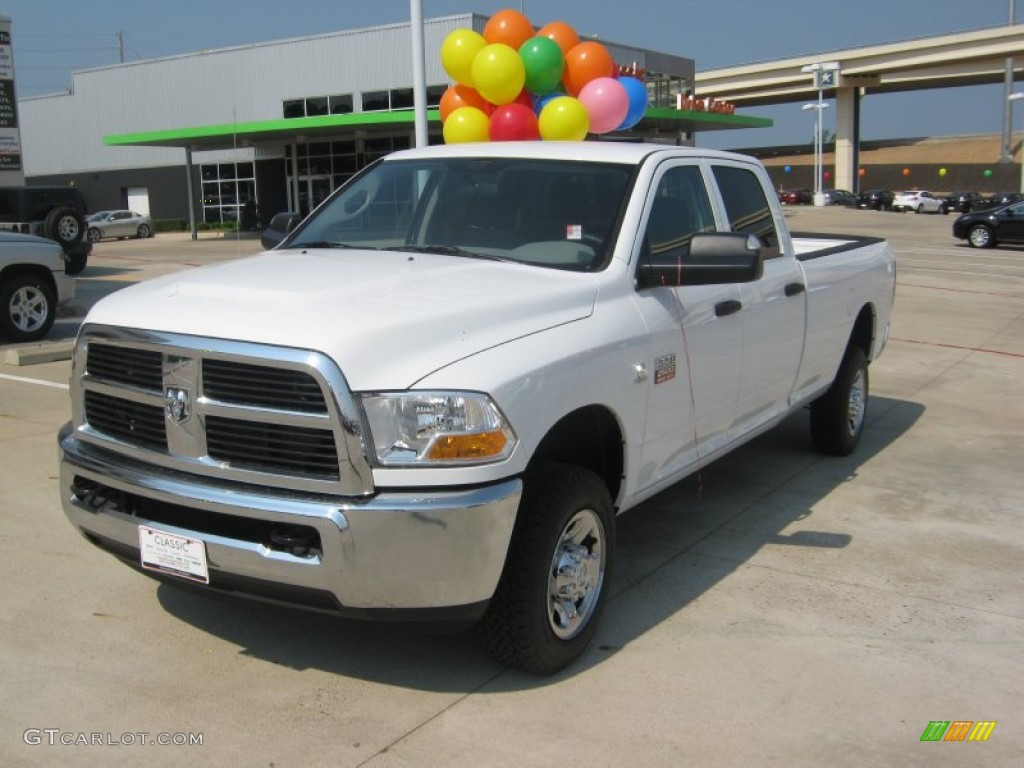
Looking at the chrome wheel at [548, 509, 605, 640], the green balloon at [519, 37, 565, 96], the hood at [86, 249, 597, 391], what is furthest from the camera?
the green balloon at [519, 37, 565, 96]

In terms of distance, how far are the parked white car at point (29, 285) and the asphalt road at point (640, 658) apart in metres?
5.53

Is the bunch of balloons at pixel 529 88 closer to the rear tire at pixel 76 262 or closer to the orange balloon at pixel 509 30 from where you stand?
the orange balloon at pixel 509 30

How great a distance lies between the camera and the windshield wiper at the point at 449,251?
456 cm

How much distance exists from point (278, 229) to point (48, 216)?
16.4 metres

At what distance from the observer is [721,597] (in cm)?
468

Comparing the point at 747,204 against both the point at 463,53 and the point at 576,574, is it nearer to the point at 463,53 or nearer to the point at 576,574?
the point at 576,574

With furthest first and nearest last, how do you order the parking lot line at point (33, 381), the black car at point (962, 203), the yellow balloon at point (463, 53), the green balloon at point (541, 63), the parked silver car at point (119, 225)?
the black car at point (962, 203) < the parked silver car at point (119, 225) < the yellow balloon at point (463, 53) < the green balloon at point (541, 63) < the parking lot line at point (33, 381)

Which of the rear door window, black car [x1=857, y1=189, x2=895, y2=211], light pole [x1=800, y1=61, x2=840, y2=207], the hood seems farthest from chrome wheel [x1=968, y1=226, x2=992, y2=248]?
light pole [x1=800, y1=61, x2=840, y2=207]

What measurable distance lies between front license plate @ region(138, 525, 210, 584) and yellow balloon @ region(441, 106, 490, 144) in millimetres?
11876

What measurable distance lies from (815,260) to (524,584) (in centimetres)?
356

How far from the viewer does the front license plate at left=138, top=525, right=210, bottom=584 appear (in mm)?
3494

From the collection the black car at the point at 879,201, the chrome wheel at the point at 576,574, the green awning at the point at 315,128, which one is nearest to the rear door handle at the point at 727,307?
the chrome wheel at the point at 576,574

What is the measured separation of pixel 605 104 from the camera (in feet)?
47.3

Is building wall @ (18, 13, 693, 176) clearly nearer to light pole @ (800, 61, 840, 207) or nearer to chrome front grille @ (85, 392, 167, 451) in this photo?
light pole @ (800, 61, 840, 207)
